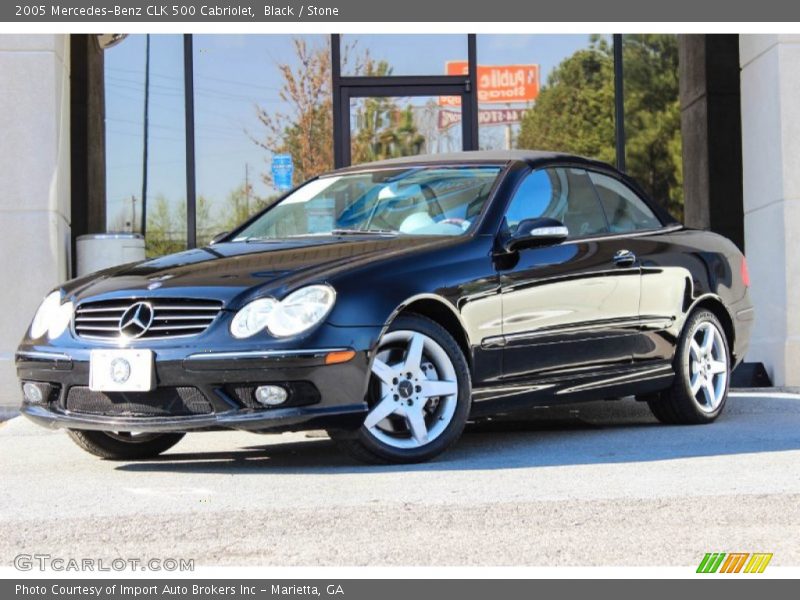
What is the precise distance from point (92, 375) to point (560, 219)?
266cm

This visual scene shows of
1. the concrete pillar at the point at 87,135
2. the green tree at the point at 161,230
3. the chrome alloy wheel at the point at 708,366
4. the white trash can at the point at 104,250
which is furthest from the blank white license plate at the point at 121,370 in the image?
the green tree at the point at 161,230

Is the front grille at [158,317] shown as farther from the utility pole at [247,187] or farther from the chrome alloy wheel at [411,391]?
the utility pole at [247,187]

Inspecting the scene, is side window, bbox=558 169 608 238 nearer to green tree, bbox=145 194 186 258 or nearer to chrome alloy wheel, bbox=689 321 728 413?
chrome alloy wheel, bbox=689 321 728 413

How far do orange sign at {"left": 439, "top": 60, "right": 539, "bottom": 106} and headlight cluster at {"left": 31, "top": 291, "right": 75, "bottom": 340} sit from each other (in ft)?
23.3

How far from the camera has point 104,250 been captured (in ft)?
40.3

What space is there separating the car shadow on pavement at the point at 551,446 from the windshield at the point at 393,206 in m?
1.12

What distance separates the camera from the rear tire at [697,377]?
8602 millimetres

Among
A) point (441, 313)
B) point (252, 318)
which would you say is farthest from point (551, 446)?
point (252, 318)

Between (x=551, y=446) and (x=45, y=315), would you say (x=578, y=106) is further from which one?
(x=45, y=315)

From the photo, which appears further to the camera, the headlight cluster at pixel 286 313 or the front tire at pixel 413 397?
the front tire at pixel 413 397

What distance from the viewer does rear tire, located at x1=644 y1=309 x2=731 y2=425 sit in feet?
28.2

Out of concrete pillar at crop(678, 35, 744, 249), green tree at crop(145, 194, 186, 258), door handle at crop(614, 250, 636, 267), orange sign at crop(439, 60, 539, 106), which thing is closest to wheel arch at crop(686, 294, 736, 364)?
door handle at crop(614, 250, 636, 267)

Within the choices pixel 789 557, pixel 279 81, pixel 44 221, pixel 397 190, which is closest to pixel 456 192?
pixel 397 190
